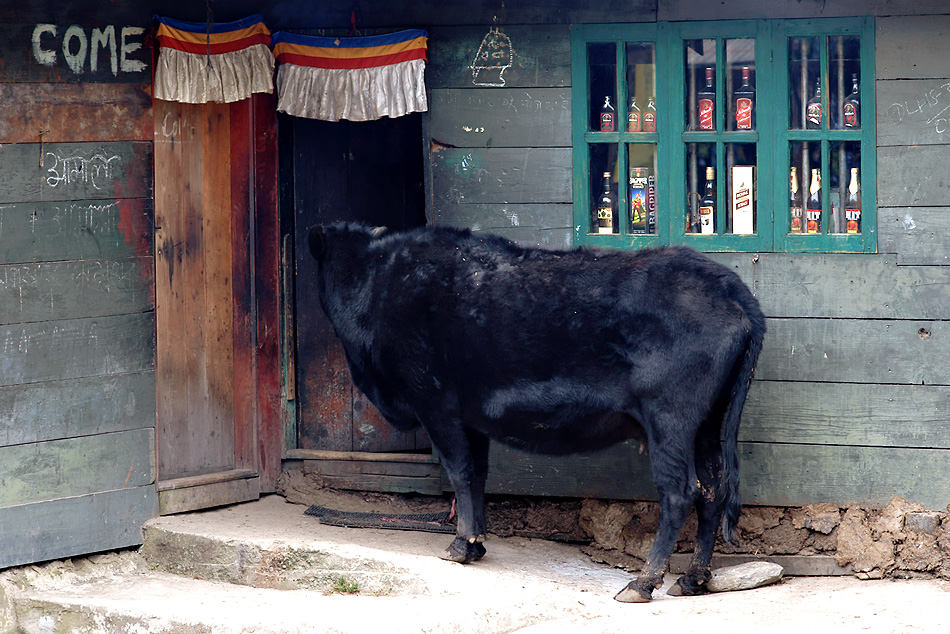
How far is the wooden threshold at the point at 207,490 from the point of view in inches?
241

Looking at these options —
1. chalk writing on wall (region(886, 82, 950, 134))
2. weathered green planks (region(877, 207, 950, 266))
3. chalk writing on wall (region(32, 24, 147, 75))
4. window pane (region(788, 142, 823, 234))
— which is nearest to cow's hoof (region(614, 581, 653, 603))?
window pane (region(788, 142, 823, 234))

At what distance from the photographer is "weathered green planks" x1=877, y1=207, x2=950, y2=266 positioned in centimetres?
557

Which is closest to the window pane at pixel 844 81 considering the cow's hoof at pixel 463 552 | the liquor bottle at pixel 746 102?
the liquor bottle at pixel 746 102

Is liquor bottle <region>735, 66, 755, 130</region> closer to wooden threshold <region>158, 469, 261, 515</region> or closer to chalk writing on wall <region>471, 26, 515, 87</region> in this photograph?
chalk writing on wall <region>471, 26, 515, 87</region>

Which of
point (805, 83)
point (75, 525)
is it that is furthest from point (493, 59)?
point (75, 525)

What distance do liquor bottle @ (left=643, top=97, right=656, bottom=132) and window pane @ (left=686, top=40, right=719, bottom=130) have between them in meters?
0.20

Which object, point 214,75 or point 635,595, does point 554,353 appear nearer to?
point 635,595

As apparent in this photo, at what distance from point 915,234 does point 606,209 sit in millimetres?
1653

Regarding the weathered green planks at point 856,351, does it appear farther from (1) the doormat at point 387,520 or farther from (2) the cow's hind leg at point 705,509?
(1) the doormat at point 387,520

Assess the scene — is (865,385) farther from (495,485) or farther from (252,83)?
(252,83)

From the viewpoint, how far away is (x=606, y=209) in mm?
5992

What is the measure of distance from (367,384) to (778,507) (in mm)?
2395

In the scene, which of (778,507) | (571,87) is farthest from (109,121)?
(778,507)

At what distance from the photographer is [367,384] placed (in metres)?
5.78
